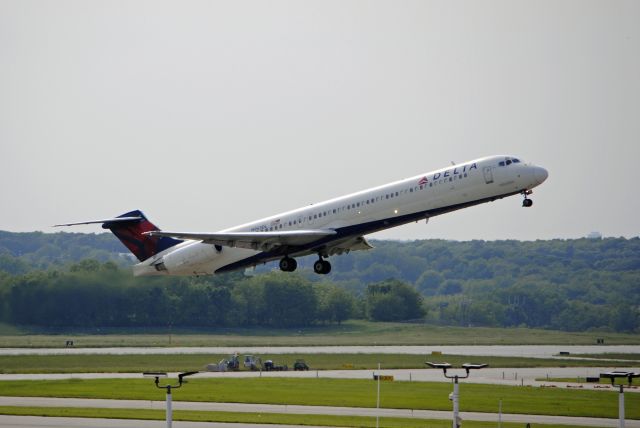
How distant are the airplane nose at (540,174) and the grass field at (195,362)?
78.3 ft

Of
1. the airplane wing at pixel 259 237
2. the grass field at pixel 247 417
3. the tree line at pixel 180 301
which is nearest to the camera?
the grass field at pixel 247 417

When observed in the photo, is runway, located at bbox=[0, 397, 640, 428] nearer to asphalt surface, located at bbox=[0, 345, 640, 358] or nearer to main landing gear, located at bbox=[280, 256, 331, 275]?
main landing gear, located at bbox=[280, 256, 331, 275]

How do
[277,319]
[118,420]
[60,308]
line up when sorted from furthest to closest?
[277,319]
[60,308]
[118,420]

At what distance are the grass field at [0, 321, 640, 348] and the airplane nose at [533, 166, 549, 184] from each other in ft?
145

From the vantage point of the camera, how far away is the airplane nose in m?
65.3

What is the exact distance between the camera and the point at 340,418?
58.6 meters

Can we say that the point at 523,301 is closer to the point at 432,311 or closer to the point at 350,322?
the point at 432,311

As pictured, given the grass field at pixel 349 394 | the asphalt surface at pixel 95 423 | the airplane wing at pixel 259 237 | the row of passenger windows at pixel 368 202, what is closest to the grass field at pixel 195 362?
the grass field at pixel 349 394

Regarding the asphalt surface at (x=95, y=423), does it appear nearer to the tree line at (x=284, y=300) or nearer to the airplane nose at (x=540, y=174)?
the airplane nose at (x=540, y=174)

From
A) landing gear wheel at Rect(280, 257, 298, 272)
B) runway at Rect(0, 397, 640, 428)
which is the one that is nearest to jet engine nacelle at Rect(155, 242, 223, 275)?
landing gear wheel at Rect(280, 257, 298, 272)

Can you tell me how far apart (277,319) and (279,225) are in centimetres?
5148

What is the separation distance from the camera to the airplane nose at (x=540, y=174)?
6531cm

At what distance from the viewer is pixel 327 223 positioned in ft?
232

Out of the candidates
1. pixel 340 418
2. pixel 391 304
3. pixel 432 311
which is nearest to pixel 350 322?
pixel 391 304
